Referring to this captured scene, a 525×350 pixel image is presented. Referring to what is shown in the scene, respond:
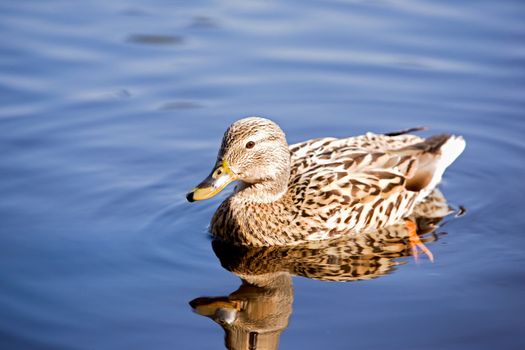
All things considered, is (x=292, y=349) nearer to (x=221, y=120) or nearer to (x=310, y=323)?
(x=310, y=323)

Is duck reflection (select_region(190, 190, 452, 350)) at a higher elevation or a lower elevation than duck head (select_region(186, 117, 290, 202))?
lower

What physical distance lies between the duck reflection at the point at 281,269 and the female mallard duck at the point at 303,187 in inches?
6.2

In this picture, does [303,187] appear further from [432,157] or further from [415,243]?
[432,157]

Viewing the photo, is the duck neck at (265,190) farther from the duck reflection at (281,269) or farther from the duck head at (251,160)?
the duck reflection at (281,269)

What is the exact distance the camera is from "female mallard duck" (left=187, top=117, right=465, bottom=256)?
10.5 m

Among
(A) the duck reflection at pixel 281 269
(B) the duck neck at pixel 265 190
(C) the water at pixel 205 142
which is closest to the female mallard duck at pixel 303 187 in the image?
(B) the duck neck at pixel 265 190

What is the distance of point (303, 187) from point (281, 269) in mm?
1234

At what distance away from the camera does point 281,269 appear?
33.3 ft

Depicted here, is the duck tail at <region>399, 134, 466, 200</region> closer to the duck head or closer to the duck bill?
the duck head

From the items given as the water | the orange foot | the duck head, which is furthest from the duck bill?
the orange foot

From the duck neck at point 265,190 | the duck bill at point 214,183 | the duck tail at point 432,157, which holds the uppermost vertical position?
the duck tail at point 432,157

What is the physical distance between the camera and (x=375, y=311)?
9133 millimetres

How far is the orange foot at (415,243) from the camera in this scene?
10359 millimetres

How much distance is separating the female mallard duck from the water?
54cm
